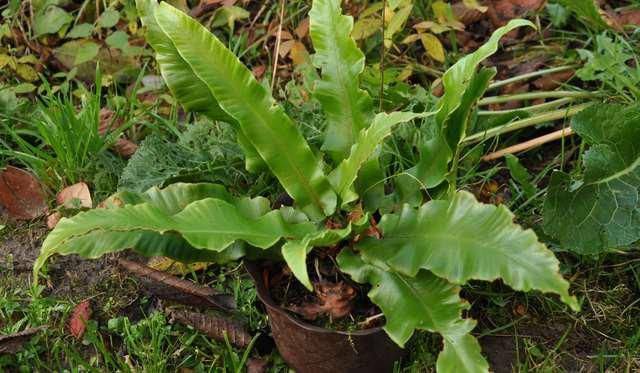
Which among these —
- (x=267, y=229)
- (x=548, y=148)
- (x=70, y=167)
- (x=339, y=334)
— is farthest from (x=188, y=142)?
(x=548, y=148)

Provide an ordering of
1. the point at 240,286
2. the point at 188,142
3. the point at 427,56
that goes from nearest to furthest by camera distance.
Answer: the point at 240,286 → the point at 188,142 → the point at 427,56

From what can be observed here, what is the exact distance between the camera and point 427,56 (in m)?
2.88

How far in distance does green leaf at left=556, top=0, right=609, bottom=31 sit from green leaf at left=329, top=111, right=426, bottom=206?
3.92 ft

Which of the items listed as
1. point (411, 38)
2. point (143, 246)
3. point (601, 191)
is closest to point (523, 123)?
point (601, 191)

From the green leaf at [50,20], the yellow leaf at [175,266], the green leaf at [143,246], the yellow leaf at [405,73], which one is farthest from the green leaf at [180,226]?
the green leaf at [50,20]

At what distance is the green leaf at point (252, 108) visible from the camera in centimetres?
179

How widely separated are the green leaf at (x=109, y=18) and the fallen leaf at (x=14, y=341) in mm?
1345

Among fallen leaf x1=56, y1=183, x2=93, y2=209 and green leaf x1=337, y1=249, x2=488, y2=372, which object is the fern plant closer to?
green leaf x1=337, y1=249, x2=488, y2=372

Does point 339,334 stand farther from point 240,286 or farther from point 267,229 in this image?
point 240,286

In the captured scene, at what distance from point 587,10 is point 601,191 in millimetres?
877

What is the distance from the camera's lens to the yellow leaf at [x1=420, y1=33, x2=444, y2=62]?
269 cm

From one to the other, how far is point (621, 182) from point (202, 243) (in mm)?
1046

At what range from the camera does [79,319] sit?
2.17 m

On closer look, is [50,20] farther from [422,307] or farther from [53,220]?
[422,307]
